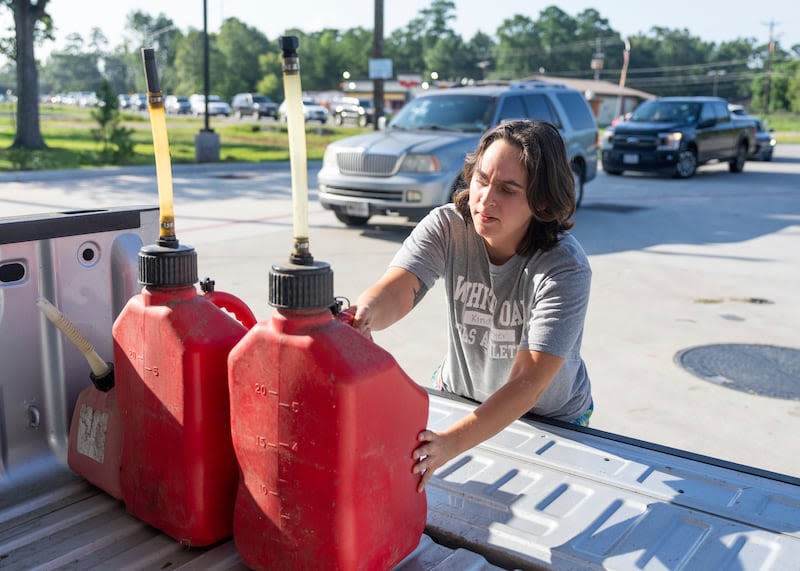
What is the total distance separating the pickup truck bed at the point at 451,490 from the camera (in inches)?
65.7

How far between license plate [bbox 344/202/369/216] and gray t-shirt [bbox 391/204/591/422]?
7033 millimetres

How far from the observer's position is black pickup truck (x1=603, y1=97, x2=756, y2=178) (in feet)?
58.4

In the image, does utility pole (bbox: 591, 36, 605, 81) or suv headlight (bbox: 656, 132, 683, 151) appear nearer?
suv headlight (bbox: 656, 132, 683, 151)

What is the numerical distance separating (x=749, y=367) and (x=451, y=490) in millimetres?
4029

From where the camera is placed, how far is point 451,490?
1956mm

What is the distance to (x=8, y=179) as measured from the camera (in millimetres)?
15414

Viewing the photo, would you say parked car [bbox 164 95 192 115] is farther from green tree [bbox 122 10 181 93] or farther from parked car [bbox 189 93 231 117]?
green tree [bbox 122 10 181 93]

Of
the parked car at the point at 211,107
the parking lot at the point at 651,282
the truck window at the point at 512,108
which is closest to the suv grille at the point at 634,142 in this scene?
the parking lot at the point at 651,282

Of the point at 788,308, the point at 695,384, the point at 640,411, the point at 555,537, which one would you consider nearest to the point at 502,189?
the point at 555,537

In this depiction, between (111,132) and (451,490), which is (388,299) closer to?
(451,490)

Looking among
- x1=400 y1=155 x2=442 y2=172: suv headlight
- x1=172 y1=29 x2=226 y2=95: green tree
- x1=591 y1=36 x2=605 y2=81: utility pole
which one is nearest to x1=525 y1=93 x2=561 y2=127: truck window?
x1=400 y1=155 x2=442 y2=172: suv headlight

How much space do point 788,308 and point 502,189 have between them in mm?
5606

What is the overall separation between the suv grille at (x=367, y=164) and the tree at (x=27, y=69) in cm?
1652

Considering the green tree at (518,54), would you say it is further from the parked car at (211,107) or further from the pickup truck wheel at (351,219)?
the pickup truck wheel at (351,219)
